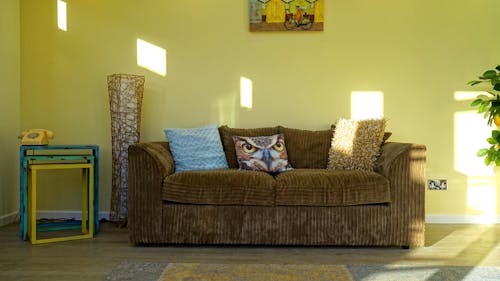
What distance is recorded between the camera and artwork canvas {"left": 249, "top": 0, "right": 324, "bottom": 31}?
4043mm

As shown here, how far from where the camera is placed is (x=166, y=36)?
4.11 metres

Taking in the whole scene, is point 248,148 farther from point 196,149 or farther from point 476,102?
point 476,102

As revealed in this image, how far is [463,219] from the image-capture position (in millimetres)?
4004

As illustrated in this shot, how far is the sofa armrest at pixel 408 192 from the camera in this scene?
120 inches

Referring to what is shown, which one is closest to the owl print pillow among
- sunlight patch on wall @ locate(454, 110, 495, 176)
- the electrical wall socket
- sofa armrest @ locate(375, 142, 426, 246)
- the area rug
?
sofa armrest @ locate(375, 142, 426, 246)

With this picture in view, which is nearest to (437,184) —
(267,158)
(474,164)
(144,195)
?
(474,164)

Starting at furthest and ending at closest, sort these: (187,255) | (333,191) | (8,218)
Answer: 1. (8,218)
2. (333,191)
3. (187,255)

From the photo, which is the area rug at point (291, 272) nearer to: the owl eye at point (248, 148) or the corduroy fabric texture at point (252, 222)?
the corduroy fabric texture at point (252, 222)

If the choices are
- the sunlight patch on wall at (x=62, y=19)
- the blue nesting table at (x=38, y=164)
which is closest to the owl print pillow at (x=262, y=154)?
the blue nesting table at (x=38, y=164)

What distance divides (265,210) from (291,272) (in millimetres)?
606

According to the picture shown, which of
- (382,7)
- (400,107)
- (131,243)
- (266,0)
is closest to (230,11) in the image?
(266,0)

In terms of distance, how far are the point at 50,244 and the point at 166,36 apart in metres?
1.96

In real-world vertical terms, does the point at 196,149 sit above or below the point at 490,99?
below

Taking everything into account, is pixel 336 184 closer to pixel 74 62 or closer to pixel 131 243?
pixel 131 243
